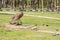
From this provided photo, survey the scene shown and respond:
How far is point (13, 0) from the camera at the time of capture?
289 feet

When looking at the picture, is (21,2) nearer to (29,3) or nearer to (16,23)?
(29,3)

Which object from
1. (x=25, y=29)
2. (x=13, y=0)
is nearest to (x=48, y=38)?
(x=25, y=29)

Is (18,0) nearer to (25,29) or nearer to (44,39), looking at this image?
(25,29)

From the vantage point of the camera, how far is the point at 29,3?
299 ft

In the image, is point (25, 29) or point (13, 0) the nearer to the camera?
point (25, 29)

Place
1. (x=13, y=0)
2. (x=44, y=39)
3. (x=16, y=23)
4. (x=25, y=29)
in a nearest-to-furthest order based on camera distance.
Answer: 1. (x=44, y=39)
2. (x=25, y=29)
3. (x=16, y=23)
4. (x=13, y=0)

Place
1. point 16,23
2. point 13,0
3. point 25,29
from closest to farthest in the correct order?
point 25,29 → point 16,23 → point 13,0

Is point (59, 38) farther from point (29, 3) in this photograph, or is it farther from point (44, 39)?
point (29, 3)

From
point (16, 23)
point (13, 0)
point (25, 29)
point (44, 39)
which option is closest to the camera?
point (44, 39)

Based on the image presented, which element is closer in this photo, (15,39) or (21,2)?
(15,39)

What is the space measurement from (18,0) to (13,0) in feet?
12.9

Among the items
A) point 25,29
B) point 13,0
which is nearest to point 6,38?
point 25,29

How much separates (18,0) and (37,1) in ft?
23.0

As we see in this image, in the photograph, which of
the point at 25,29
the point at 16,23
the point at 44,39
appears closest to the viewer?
the point at 44,39
